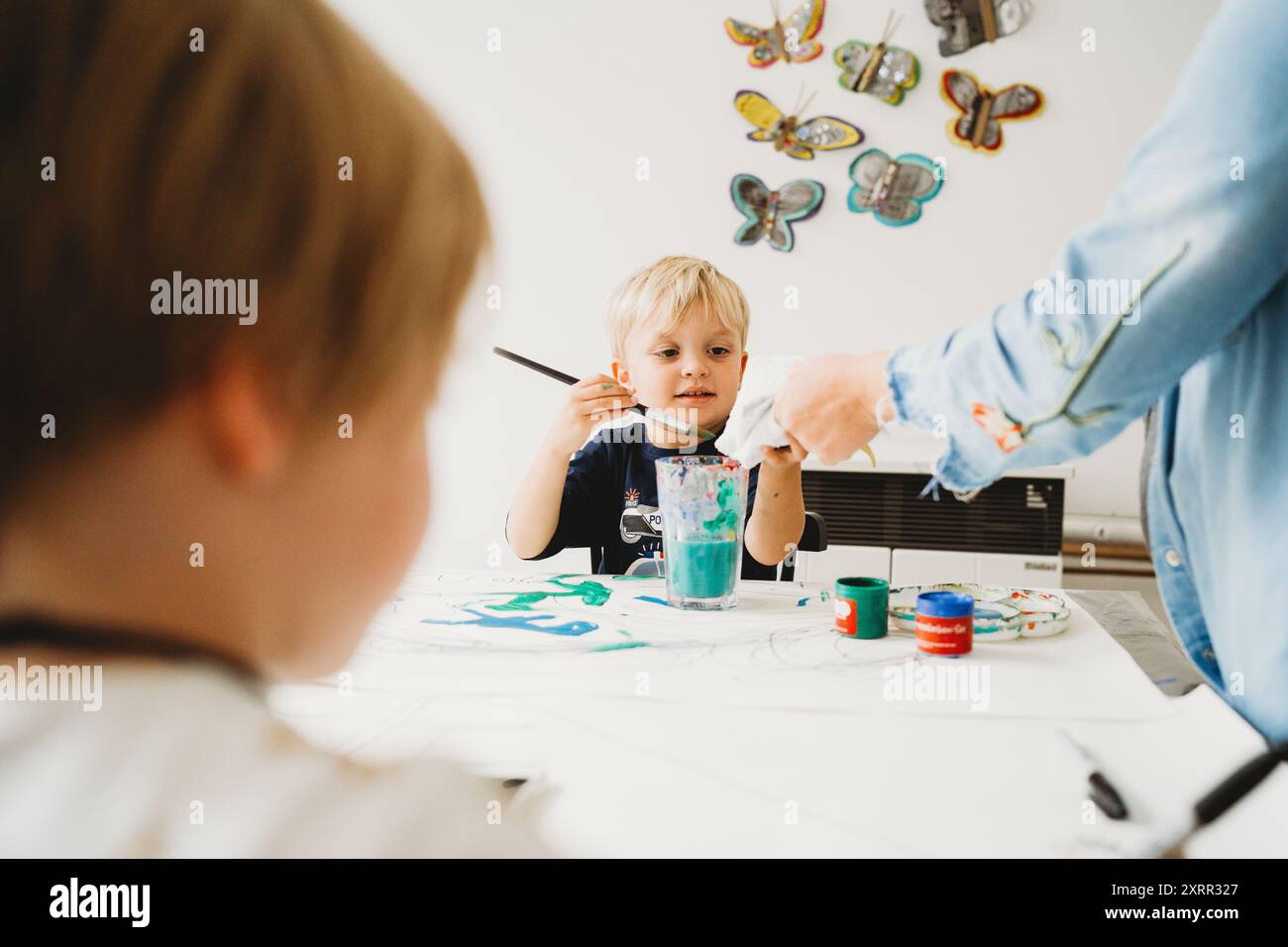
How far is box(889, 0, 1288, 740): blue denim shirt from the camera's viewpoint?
61 centimetres

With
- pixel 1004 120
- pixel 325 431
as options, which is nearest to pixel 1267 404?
pixel 325 431

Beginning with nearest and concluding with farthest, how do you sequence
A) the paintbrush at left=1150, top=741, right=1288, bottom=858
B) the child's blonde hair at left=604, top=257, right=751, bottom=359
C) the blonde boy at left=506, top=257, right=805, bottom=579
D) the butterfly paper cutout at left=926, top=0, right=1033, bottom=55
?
the paintbrush at left=1150, top=741, right=1288, bottom=858, the blonde boy at left=506, top=257, right=805, bottom=579, the child's blonde hair at left=604, top=257, right=751, bottom=359, the butterfly paper cutout at left=926, top=0, right=1033, bottom=55

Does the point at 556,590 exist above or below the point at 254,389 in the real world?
below

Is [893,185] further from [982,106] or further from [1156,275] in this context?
[1156,275]

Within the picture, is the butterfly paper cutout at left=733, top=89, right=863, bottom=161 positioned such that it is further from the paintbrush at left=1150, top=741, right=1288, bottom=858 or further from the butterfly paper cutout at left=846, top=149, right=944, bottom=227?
the paintbrush at left=1150, top=741, right=1288, bottom=858

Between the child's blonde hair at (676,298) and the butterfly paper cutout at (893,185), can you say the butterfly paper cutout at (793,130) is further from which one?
the child's blonde hair at (676,298)

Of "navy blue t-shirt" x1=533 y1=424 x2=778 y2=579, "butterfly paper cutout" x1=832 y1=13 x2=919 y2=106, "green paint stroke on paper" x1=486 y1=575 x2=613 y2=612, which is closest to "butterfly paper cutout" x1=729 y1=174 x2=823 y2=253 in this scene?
"butterfly paper cutout" x1=832 y1=13 x2=919 y2=106

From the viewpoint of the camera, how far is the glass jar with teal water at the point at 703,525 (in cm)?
113

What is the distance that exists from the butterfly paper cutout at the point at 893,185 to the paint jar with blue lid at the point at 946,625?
2100 mm

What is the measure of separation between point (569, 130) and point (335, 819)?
2.85m

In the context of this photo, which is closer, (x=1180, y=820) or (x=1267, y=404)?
(x=1180, y=820)

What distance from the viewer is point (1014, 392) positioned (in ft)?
2.40

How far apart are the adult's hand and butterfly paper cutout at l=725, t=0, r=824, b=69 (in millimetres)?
Result: 2112
